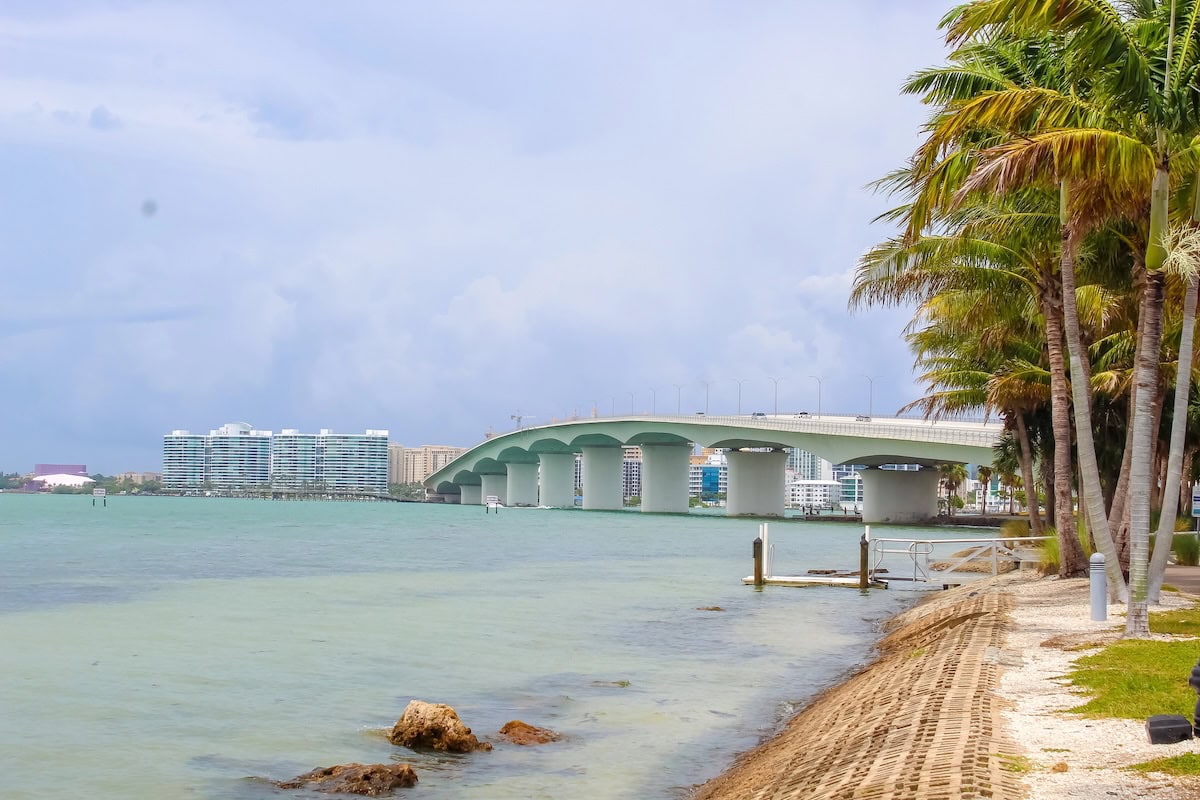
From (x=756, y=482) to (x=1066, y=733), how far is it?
103m

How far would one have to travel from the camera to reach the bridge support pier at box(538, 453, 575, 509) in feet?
462

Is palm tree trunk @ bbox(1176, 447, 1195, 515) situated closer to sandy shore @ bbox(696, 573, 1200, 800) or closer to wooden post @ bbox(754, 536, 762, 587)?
wooden post @ bbox(754, 536, 762, 587)

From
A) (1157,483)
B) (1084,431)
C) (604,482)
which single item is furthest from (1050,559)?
(604,482)

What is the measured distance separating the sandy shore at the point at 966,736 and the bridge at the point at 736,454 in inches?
2419

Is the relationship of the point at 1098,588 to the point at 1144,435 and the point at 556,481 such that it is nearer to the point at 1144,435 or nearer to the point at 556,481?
the point at 1144,435

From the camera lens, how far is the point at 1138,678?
1081 centimetres

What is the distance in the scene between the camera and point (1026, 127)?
16.8 m

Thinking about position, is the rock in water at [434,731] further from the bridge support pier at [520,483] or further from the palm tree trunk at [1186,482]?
the bridge support pier at [520,483]

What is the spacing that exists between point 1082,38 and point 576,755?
10169 mm

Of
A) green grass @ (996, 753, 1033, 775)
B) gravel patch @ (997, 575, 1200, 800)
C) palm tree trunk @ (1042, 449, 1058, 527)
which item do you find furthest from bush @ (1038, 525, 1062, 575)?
green grass @ (996, 753, 1033, 775)

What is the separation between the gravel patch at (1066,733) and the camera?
23.3ft

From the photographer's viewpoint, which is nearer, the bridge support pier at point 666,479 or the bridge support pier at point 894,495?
the bridge support pier at point 894,495

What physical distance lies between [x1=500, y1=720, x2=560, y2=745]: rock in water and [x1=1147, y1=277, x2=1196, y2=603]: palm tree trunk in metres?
7.63

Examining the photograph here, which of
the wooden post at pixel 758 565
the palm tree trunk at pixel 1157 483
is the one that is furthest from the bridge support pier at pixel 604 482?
the wooden post at pixel 758 565
